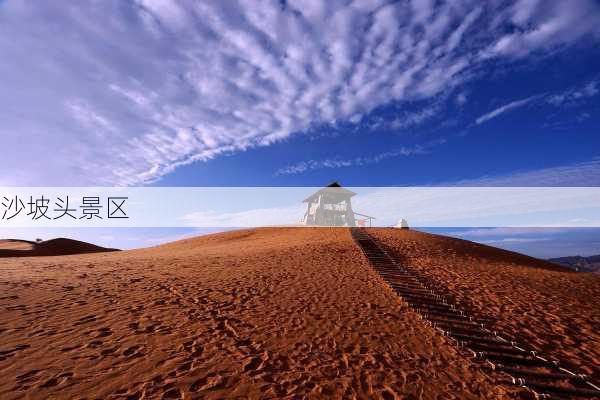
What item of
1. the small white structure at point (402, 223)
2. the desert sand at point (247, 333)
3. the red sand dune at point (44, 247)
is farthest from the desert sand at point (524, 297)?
the red sand dune at point (44, 247)

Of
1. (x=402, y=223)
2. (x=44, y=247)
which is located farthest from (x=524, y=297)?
(x=44, y=247)

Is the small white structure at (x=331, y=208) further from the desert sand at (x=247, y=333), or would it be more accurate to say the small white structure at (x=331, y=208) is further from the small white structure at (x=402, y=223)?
the desert sand at (x=247, y=333)

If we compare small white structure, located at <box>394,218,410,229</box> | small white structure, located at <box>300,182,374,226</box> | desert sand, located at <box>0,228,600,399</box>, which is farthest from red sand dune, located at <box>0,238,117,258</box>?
small white structure, located at <box>394,218,410,229</box>

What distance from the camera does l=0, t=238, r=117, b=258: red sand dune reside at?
32.4 metres

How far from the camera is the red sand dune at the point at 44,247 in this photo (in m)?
32.4

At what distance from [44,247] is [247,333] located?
134 feet

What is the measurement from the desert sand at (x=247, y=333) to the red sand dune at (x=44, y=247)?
22888 mm

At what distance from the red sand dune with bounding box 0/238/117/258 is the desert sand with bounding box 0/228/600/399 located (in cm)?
2289

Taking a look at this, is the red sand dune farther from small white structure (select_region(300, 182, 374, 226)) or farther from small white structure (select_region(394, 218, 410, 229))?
small white structure (select_region(394, 218, 410, 229))

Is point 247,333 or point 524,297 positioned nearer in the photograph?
point 247,333

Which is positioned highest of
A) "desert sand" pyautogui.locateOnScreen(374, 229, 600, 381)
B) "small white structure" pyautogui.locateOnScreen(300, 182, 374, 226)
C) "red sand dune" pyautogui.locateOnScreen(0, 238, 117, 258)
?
"small white structure" pyautogui.locateOnScreen(300, 182, 374, 226)

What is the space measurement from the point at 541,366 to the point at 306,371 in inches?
226

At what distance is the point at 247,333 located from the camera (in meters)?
8.20

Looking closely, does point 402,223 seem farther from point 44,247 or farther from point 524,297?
point 44,247
